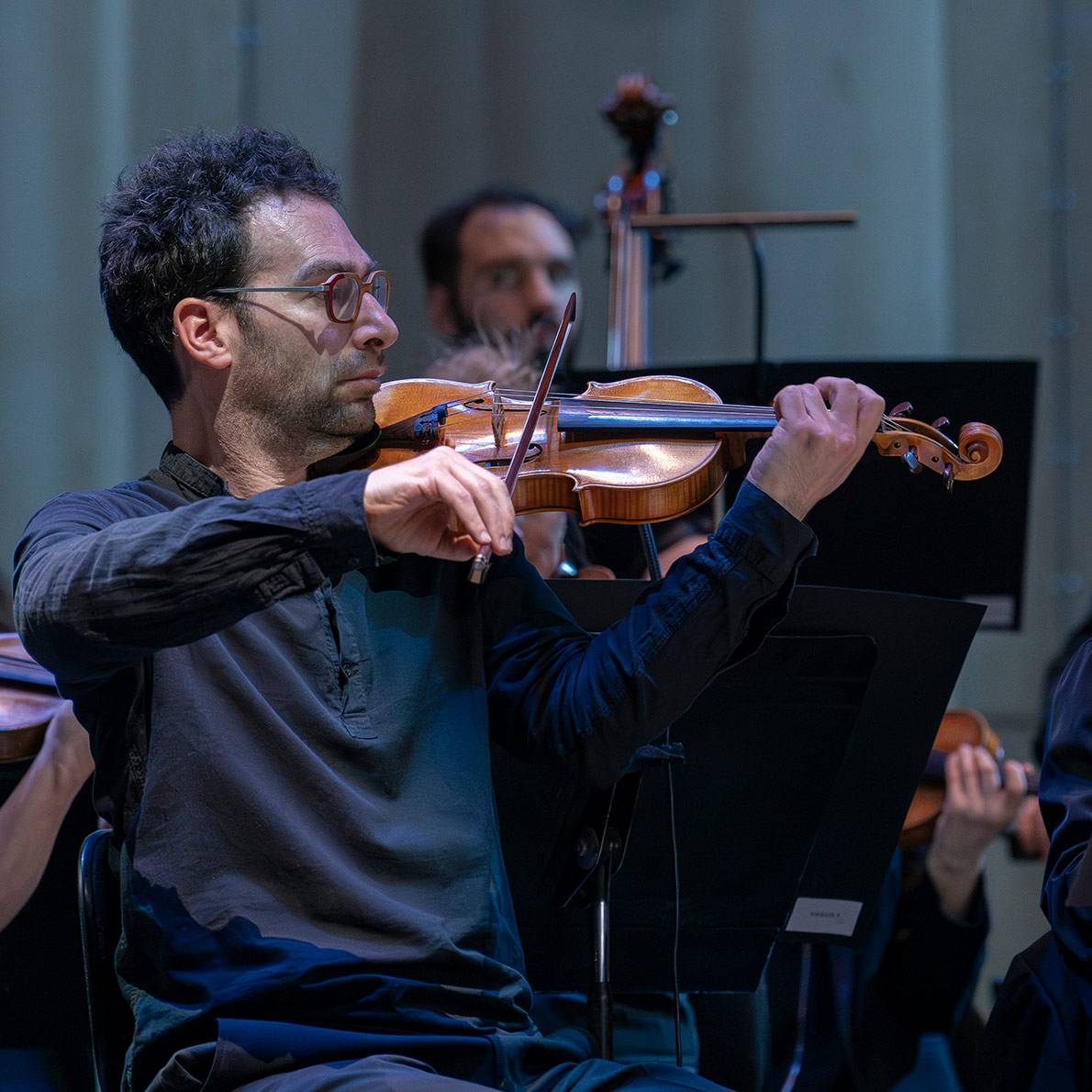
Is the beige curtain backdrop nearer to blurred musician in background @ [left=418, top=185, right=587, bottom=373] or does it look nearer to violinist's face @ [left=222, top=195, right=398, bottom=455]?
blurred musician in background @ [left=418, top=185, right=587, bottom=373]

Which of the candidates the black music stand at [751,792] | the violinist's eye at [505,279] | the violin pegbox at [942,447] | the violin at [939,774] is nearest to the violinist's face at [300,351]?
the black music stand at [751,792]

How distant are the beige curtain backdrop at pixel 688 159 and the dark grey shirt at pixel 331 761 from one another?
2552mm

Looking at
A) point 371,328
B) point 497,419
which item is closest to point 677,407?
point 497,419

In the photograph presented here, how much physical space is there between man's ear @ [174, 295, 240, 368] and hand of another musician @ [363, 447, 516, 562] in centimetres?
40

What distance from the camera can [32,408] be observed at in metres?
3.69

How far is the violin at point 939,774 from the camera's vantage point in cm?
230

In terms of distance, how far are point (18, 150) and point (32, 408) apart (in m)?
0.69

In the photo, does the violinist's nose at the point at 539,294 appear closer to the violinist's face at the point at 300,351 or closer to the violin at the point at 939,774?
the violin at the point at 939,774

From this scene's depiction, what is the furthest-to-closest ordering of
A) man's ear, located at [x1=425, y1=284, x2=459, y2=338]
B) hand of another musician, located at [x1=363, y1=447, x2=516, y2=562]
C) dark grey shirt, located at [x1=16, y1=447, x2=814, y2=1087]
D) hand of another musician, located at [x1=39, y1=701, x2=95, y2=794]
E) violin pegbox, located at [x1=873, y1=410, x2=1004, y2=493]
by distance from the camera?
man's ear, located at [x1=425, y1=284, x2=459, y2=338] → hand of another musician, located at [x1=39, y1=701, x2=95, y2=794] → violin pegbox, located at [x1=873, y1=410, x2=1004, y2=493] → dark grey shirt, located at [x1=16, y1=447, x2=814, y2=1087] → hand of another musician, located at [x1=363, y1=447, x2=516, y2=562]

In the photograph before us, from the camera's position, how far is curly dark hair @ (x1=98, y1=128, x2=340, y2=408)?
4.73ft

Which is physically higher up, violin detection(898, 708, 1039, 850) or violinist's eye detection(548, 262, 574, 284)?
violinist's eye detection(548, 262, 574, 284)

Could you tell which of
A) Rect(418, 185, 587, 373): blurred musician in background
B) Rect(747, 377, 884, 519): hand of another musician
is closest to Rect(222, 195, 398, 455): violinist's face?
Rect(747, 377, 884, 519): hand of another musician

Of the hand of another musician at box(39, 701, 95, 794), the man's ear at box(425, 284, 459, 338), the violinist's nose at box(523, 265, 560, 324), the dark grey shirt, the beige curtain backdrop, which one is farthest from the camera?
the beige curtain backdrop

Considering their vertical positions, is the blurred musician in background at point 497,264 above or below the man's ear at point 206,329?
above
